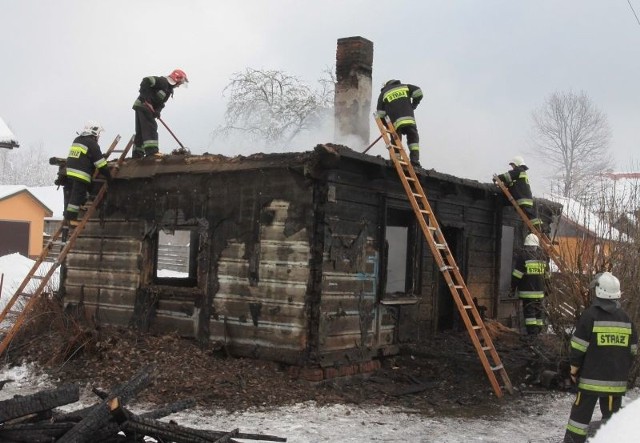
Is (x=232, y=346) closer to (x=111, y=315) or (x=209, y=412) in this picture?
(x=209, y=412)

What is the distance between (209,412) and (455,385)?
3.75 metres

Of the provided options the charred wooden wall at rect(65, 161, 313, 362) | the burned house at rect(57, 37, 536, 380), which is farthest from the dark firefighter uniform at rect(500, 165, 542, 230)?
the charred wooden wall at rect(65, 161, 313, 362)

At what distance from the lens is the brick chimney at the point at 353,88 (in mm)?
13258

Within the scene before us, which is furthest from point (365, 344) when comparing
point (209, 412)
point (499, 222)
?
point (499, 222)

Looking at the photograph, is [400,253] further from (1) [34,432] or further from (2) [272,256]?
(1) [34,432]

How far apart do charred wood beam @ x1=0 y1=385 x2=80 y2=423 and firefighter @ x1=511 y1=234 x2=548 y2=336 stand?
27.1ft

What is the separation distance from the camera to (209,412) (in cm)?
720

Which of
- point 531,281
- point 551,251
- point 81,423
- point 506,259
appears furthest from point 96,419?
point 506,259

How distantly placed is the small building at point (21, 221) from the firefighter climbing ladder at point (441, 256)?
23955 millimetres

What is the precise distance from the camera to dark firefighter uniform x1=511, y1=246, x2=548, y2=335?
11.1 meters

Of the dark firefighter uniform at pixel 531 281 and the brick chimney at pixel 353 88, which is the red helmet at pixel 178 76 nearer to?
the brick chimney at pixel 353 88

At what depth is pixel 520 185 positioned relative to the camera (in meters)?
12.1

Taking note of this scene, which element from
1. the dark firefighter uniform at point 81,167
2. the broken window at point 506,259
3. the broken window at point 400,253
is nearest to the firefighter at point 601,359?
the broken window at point 400,253

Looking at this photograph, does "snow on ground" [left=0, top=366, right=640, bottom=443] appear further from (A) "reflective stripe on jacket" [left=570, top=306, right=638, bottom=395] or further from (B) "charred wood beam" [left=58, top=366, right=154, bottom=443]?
(B) "charred wood beam" [left=58, top=366, right=154, bottom=443]
